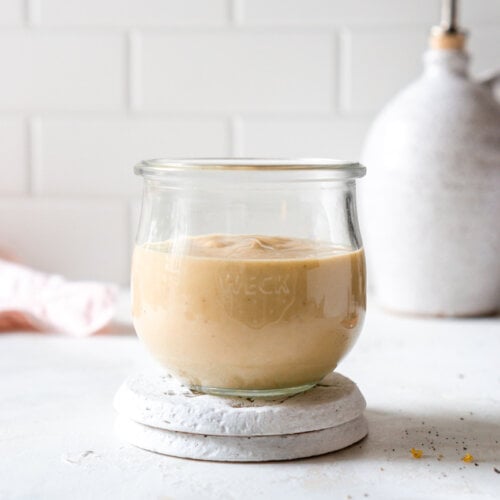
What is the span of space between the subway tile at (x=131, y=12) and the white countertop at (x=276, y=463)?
1.85 ft

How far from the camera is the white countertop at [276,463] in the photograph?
62 cm

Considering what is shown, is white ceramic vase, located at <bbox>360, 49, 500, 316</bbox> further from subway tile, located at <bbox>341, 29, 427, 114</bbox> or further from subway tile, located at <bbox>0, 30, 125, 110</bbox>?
subway tile, located at <bbox>0, 30, 125, 110</bbox>

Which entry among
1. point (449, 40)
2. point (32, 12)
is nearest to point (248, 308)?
point (449, 40)

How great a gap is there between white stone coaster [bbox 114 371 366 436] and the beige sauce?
0.05 feet

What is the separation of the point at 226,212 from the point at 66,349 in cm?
43

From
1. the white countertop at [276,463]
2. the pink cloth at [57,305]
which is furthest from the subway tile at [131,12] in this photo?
the white countertop at [276,463]

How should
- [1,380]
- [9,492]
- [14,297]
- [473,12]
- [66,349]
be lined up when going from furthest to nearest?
[473,12] < [14,297] < [66,349] < [1,380] < [9,492]

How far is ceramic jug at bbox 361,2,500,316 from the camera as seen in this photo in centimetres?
119

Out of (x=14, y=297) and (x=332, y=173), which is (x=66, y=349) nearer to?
(x=14, y=297)

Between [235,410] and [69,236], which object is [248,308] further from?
[69,236]

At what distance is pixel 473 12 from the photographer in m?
1.38

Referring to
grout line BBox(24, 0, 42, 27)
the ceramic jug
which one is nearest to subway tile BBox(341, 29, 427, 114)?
the ceramic jug

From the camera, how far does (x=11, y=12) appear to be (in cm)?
142

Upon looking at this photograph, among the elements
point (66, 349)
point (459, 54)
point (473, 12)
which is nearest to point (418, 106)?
point (459, 54)
